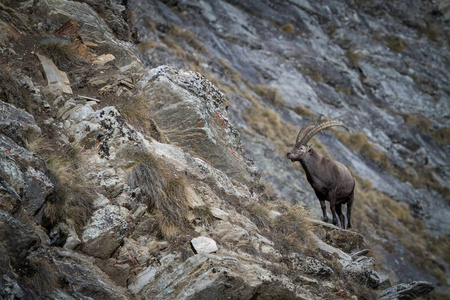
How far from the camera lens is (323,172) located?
37.3ft

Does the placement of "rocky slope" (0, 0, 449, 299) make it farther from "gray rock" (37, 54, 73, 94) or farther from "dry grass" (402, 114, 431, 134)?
"dry grass" (402, 114, 431, 134)

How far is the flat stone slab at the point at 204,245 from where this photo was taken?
6.50 m

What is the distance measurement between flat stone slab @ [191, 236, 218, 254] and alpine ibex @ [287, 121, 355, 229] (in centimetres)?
509

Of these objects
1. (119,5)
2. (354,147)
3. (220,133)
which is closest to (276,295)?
(220,133)

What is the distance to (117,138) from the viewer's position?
24.0 feet

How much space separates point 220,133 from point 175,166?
228 cm

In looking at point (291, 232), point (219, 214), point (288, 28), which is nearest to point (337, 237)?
point (291, 232)

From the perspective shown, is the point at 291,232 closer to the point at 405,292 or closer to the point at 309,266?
the point at 309,266

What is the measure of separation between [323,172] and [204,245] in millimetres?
5528

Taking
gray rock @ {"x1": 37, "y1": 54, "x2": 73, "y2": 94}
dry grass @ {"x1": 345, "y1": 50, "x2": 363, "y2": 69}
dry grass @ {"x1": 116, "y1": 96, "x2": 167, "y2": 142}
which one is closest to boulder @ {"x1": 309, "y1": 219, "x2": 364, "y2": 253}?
dry grass @ {"x1": 116, "y1": 96, "x2": 167, "y2": 142}

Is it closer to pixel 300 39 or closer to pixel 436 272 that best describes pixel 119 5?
pixel 436 272

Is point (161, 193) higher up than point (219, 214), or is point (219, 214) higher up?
point (161, 193)

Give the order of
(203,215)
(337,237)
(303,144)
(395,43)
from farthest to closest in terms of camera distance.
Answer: (395,43)
(303,144)
(337,237)
(203,215)

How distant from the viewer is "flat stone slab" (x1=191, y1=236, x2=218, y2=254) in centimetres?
650
